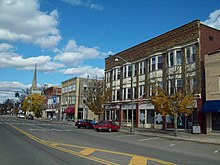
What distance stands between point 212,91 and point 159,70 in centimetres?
916

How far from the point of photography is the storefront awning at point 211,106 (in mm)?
24750

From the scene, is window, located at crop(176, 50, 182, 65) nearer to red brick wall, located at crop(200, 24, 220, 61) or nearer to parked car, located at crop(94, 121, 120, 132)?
red brick wall, located at crop(200, 24, 220, 61)

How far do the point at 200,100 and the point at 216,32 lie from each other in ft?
29.6

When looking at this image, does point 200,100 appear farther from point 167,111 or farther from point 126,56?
point 126,56

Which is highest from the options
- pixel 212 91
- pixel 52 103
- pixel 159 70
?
pixel 159 70

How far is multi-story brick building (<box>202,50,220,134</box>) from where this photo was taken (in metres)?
25.9

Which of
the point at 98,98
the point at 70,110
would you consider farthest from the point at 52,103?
the point at 98,98

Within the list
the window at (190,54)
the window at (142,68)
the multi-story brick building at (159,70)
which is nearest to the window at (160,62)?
the multi-story brick building at (159,70)

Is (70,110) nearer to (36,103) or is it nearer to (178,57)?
(36,103)

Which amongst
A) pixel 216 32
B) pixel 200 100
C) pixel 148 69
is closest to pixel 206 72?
pixel 200 100

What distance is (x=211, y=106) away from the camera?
25469 mm

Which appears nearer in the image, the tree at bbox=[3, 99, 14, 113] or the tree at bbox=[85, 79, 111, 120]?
the tree at bbox=[85, 79, 111, 120]

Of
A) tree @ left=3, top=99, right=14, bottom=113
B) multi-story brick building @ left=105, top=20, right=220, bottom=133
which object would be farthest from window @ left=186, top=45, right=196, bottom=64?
tree @ left=3, top=99, right=14, bottom=113

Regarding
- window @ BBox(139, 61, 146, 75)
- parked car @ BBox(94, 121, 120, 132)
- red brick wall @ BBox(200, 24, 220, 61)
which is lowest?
parked car @ BBox(94, 121, 120, 132)
